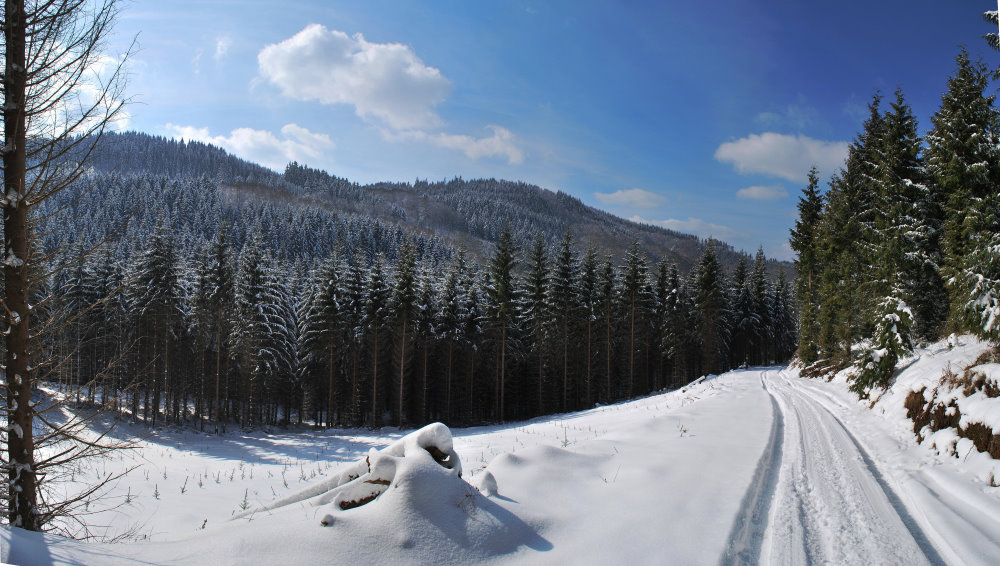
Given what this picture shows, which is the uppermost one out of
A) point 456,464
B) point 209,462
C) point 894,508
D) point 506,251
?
point 506,251

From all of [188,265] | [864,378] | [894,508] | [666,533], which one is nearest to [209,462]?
[666,533]

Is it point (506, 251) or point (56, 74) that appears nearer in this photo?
point (56, 74)

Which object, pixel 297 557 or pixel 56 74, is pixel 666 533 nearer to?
pixel 297 557

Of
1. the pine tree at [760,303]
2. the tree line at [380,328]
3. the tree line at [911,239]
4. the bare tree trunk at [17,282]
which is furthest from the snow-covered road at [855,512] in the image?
the pine tree at [760,303]

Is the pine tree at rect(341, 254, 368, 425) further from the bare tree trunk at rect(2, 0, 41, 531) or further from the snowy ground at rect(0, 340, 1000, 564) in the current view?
the bare tree trunk at rect(2, 0, 41, 531)

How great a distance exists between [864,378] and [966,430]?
25.8ft

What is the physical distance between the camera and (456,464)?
6012mm

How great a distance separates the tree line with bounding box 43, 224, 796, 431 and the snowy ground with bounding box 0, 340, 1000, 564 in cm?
2203

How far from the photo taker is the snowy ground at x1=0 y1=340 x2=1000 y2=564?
4.37 meters

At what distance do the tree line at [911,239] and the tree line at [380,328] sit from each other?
14.1 m

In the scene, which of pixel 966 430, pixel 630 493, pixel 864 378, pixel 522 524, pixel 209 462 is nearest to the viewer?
pixel 522 524

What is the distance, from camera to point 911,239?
19469 millimetres

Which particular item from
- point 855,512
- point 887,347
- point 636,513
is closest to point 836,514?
point 855,512

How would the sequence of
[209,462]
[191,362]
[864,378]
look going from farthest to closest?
[191,362] < [209,462] < [864,378]
